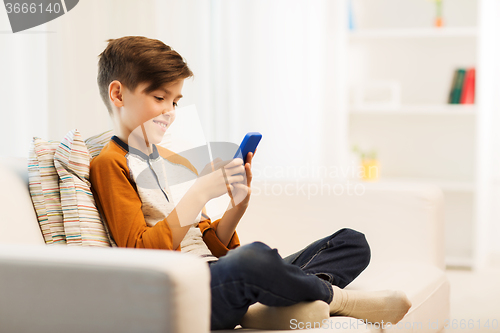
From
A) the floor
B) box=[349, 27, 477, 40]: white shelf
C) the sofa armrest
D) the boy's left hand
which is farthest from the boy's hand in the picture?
box=[349, 27, 477, 40]: white shelf

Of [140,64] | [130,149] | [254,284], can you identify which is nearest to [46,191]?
[130,149]

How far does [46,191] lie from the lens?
100 cm

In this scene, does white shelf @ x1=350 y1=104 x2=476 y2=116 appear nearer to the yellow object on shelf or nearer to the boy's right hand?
the yellow object on shelf

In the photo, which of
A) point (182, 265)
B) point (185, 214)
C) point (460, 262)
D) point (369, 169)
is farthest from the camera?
point (369, 169)

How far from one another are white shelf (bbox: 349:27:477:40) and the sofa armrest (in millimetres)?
2411

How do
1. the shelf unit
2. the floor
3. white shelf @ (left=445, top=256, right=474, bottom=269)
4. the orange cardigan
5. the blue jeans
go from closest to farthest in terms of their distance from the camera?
the blue jeans < the orange cardigan < the floor < white shelf @ (left=445, top=256, right=474, bottom=269) < the shelf unit

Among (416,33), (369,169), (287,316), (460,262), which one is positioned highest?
(416,33)

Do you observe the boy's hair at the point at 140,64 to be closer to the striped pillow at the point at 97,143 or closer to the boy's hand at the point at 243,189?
the striped pillow at the point at 97,143

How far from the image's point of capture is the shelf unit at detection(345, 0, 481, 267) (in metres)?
2.84

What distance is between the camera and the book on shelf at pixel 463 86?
2.71 metres

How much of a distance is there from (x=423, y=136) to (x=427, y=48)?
1.59 ft

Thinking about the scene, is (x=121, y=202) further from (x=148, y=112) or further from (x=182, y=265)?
(x=182, y=265)

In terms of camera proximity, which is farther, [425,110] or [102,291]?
[425,110]

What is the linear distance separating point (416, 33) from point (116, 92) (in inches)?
81.5
